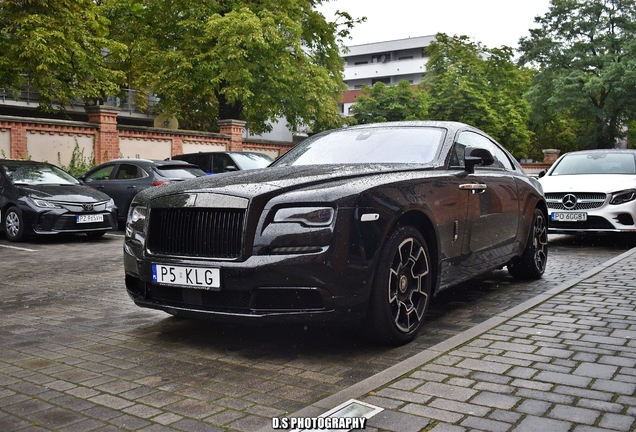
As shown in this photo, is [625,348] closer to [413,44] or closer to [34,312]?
[34,312]

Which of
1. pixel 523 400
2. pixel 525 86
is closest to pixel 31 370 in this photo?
pixel 523 400

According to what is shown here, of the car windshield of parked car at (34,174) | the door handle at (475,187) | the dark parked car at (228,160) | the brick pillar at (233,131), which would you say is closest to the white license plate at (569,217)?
the door handle at (475,187)

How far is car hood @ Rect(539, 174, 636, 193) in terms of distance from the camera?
1042cm

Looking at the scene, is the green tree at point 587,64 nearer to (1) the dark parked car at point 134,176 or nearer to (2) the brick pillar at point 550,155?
(2) the brick pillar at point 550,155

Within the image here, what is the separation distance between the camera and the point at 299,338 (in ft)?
15.9

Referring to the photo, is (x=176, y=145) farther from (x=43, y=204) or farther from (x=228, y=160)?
(x=43, y=204)

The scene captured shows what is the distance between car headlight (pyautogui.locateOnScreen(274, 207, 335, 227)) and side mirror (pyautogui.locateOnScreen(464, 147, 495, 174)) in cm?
189

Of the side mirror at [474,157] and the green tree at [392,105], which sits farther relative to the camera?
the green tree at [392,105]

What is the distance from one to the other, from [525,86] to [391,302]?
51963 millimetres

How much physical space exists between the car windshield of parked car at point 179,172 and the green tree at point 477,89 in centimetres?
3105

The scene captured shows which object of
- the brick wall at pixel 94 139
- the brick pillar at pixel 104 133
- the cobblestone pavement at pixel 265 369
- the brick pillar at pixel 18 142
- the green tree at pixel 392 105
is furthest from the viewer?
the green tree at pixel 392 105

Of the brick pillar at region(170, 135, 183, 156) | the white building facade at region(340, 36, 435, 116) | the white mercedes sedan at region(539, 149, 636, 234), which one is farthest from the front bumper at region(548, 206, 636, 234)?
the white building facade at region(340, 36, 435, 116)

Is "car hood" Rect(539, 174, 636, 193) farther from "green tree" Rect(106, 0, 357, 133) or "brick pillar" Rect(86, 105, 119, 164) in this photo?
"green tree" Rect(106, 0, 357, 133)

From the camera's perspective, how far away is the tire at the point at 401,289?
14.3ft
